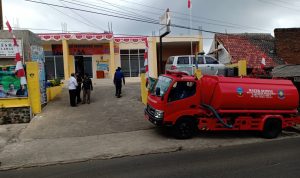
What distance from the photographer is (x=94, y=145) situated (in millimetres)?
12094

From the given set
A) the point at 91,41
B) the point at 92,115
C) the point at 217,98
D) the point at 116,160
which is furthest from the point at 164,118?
the point at 91,41

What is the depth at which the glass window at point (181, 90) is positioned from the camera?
41.8 feet

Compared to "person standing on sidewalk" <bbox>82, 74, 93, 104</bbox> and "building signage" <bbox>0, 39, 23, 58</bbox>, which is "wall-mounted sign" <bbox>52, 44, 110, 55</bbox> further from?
"building signage" <bbox>0, 39, 23, 58</bbox>

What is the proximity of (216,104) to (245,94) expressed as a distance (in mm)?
1155

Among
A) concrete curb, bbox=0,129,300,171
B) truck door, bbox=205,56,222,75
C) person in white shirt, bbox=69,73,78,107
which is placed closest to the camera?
concrete curb, bbox=0,129,300,171

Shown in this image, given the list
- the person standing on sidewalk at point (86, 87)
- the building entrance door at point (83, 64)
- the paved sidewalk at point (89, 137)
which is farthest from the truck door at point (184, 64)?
the building entrance door at point (83, 64)

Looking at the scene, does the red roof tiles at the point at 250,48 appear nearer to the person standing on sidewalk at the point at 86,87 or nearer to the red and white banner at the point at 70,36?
the red and white banner at the point at 70,36

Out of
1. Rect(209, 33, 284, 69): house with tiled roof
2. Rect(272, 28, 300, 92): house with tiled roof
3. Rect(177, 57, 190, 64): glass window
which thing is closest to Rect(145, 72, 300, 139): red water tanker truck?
Rect(177, 57, 190, 64): glass window

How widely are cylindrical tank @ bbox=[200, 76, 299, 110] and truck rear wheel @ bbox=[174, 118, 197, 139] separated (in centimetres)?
94

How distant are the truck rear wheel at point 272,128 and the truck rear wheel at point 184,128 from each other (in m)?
2.79

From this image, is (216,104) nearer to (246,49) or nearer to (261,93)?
(261,93)

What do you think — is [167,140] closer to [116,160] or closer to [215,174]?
[116,160]

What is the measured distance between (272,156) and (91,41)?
968 inches

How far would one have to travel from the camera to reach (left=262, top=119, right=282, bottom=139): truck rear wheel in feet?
44.3
